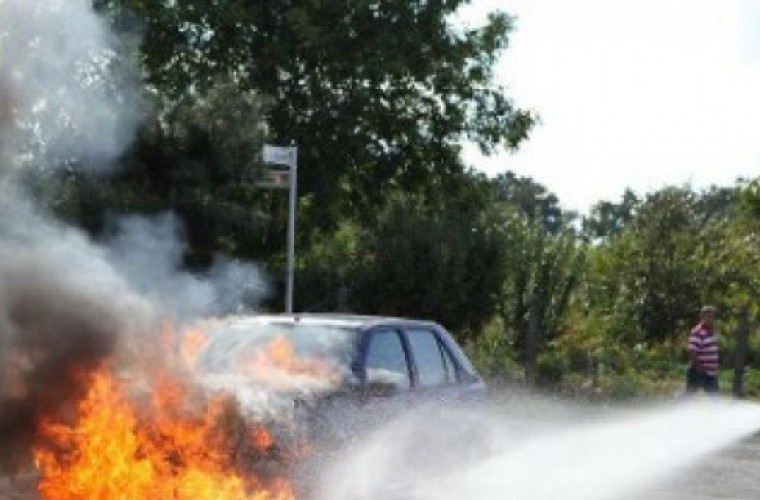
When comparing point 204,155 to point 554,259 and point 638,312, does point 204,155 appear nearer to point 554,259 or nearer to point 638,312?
point 554,259

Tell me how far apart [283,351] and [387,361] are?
908 millimetres

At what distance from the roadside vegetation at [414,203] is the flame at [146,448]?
10.6 meters

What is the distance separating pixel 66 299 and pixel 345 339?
317 centimetres

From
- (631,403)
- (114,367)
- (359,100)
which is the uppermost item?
(359,100)

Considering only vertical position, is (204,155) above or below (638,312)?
above

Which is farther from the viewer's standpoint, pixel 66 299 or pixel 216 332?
pixel 216 332

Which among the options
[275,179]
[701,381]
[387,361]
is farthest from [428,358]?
[701,381]

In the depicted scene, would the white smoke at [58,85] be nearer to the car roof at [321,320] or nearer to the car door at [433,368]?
the car roof at [321,320]

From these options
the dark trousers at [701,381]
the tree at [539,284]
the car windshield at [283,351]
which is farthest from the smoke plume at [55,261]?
the tree at [539,284]

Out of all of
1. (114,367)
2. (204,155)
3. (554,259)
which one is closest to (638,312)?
(554,259)

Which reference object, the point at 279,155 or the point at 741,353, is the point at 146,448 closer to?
the point at 279,155

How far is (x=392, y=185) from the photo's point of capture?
26.2m

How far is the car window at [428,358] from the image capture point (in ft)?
35.1

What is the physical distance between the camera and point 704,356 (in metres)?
19.8
